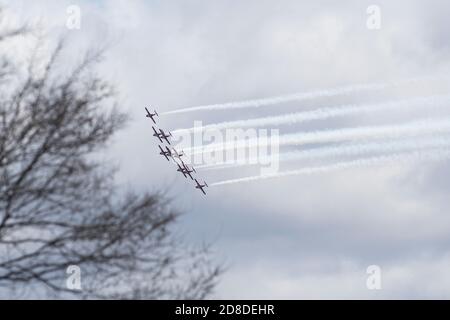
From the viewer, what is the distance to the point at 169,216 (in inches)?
634

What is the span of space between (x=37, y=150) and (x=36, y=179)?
0.65 meters

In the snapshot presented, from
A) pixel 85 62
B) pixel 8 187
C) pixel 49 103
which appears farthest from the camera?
pixel 85 62

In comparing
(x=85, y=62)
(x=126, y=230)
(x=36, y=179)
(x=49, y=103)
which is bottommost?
(x=126, y=230)

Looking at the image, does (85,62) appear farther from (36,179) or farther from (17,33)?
(36,179)
